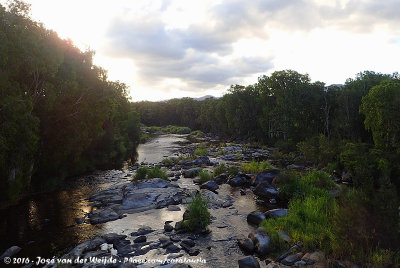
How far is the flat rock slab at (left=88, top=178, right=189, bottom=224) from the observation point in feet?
51.4

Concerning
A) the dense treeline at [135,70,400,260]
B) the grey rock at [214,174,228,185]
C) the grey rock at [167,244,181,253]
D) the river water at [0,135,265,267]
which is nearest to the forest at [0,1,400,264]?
the dense treeline at [135,70,400,260]

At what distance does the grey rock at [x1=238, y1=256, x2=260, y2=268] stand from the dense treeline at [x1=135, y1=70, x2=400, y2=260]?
9.93ft

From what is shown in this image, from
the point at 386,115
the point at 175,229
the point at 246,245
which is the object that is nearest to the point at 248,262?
the point at 246,245

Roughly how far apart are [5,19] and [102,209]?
12.5 metres

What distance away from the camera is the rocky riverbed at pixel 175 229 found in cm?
1014

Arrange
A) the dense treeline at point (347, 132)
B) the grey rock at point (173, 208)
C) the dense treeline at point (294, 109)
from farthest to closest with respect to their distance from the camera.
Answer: the dense treeline at point (294, 109), the grey rock at point (173, 208), the dense treeline at point (347, 132)

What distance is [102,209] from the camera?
1633 centimetres

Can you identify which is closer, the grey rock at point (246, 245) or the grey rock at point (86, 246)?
the grey rock at point (86, 246)

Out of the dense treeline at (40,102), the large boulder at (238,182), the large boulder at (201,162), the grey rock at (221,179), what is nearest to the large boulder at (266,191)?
the large boulder at (238,182)

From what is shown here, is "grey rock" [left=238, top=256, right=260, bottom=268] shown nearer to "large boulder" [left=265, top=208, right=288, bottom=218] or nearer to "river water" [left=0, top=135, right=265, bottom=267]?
"river water" [left=0, top=135, right=265, bottom=267]

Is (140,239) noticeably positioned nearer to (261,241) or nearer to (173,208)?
(173,208)

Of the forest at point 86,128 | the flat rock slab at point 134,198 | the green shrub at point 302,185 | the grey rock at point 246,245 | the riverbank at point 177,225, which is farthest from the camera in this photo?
the green shrub at point 302,185

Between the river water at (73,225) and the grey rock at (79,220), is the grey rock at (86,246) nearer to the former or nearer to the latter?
the river water at (73,225)

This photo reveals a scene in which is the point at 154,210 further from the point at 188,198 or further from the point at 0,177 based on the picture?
the point at 0,177
